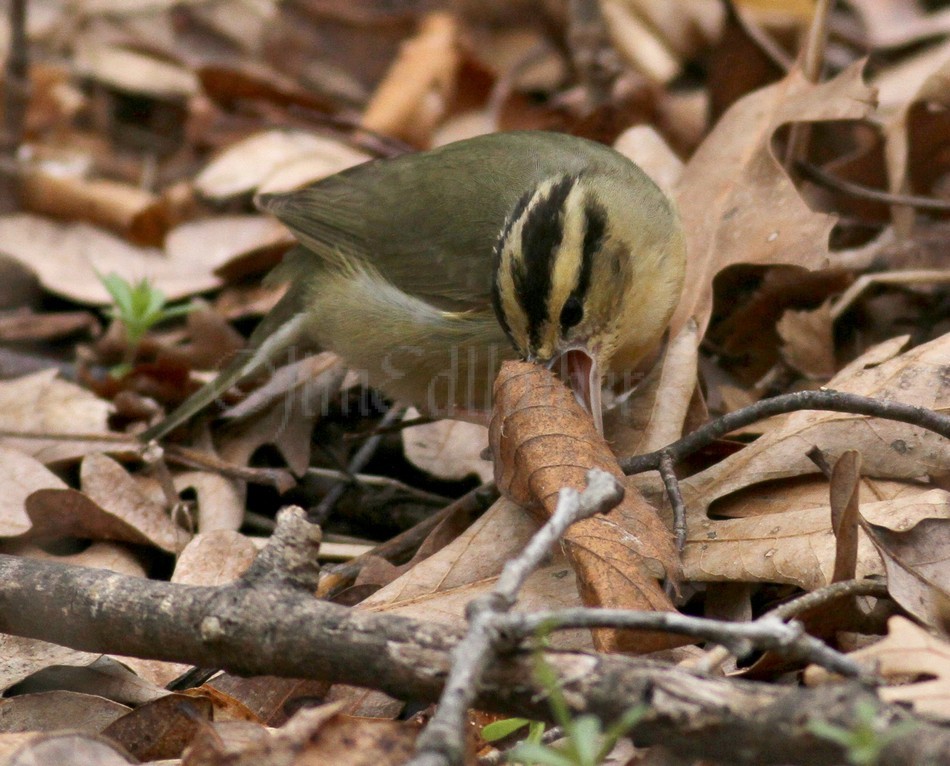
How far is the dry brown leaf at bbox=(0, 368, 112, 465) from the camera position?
4.01 m

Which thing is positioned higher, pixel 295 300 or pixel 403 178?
pixel 403 178

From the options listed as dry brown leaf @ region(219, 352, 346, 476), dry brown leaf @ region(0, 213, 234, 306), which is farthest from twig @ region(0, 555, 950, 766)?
dry brown leaf @ region(0, 213, 234, 306)

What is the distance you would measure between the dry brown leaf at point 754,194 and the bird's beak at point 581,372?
0.37 m

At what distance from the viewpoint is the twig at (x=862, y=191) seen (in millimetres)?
4539

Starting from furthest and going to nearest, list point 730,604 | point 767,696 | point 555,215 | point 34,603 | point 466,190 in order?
point 466,190 → point 555,215 → point 730,604 → point 34,603 → point 767,696

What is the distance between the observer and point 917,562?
8.82 ft

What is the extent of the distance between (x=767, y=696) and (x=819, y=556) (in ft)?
3.18

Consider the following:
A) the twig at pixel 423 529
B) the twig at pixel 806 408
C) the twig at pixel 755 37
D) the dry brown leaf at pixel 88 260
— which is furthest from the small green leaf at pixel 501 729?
the twig at pixel 755 37

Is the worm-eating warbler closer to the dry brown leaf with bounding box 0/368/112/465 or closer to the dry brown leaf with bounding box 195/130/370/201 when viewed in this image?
the dry brown leaf with bounding box 0/368/112/465

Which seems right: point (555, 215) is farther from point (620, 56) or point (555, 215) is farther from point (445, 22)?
point (445, 22)

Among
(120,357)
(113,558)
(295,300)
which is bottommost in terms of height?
(113,558)

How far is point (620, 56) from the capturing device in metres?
6.92

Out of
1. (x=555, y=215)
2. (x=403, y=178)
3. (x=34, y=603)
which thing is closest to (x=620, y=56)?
(x=403, y=178)

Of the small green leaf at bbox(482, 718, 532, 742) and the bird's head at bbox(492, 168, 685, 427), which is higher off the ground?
the bird's head at bbox(492, 168, 685, 427)
